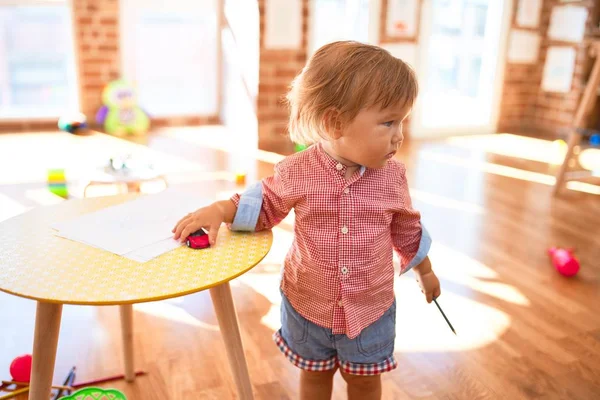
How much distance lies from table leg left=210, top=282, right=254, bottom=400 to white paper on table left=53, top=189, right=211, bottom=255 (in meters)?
0.15

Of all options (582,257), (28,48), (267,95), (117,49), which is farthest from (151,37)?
(582,257)

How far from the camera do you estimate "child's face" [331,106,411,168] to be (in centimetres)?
88

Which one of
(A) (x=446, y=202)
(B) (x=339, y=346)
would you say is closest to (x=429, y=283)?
(B) (x=339, y=346)

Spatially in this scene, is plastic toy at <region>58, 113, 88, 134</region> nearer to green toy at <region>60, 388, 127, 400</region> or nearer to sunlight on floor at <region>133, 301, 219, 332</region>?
sunlight on floor at <region>133, 301, 219, 332</region>

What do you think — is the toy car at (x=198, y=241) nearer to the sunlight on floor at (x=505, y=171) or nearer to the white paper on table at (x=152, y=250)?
the white paper on table at (x=152, y=250)

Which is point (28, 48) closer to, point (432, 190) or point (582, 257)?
point (432, 190)

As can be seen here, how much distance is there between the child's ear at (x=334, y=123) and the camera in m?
0.89

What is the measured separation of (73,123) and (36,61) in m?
0.63

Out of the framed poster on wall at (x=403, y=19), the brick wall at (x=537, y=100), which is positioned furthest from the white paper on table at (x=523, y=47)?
the framed poster on wall at (x=403, y=19)

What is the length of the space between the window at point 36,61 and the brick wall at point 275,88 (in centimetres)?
154

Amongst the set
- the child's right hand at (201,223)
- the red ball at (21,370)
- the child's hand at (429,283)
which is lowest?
the red ball at (21,370)

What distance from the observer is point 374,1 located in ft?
14.3

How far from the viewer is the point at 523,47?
5.09 metres

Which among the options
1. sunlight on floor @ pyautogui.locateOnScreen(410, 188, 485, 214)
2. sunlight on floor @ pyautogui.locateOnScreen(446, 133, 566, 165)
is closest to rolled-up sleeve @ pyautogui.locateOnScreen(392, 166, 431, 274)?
sunlight on floor @ pyautogui.locateOnScreen(410, 188, 485, 214)
